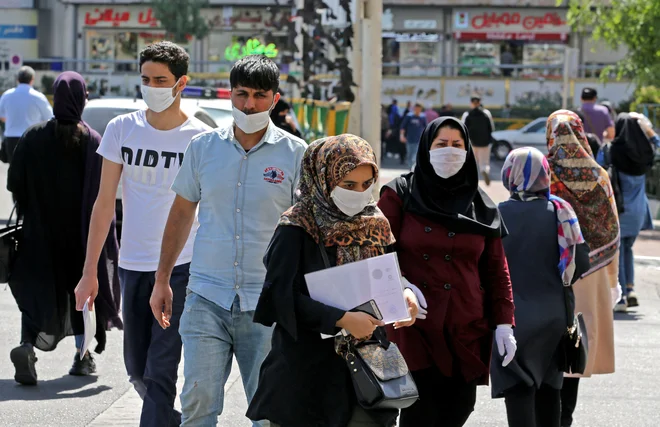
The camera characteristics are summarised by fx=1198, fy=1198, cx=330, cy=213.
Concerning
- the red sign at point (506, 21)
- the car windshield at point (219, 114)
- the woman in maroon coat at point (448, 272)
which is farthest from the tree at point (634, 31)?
the red sign at point (506, 21)

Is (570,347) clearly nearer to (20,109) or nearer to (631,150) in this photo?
(631,150)

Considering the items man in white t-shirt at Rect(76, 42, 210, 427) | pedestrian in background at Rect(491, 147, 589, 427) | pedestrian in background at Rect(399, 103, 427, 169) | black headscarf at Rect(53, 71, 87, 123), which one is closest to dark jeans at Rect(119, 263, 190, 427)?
man in white t-shirt at Rect(76, 42, 210, 427)

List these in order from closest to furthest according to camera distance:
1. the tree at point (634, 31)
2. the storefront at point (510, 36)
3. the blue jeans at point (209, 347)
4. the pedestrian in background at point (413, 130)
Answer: the blue jeans at point (209, 347), the tree at point (634, 31), the pedestrian in background at point (413, 130), the storefront at point (510, 36)

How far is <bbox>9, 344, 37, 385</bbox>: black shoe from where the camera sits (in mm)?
7262

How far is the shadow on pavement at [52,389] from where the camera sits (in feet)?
23.4

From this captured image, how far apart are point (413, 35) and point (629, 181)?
42.1 meters

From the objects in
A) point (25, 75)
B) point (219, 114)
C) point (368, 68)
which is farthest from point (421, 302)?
point (25, 75)

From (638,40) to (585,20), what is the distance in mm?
1234

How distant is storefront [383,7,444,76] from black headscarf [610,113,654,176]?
40306 millimetres

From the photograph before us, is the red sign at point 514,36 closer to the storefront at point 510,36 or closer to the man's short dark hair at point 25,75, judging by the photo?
the storefront at point 510,36

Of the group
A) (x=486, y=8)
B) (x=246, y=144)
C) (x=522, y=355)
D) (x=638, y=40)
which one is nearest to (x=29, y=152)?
(x=246, y=144)

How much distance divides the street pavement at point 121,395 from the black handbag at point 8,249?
702mm

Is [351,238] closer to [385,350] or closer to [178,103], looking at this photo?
[385,350]

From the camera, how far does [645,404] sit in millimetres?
7414
